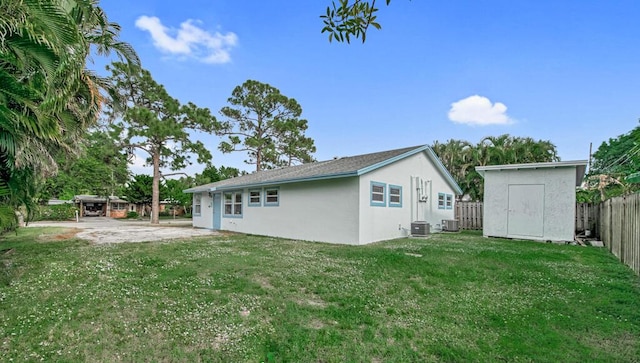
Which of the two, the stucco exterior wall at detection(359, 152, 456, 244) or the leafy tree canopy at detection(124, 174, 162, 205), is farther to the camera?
the leafy tree canopy at detection(124, 174, 162, 205)

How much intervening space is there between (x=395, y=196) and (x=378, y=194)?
1364 millimetres

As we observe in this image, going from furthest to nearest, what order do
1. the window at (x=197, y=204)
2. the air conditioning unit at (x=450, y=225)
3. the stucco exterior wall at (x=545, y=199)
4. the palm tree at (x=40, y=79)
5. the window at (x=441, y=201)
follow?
the window at (x=197, y=204)
the window at (x=441, y=201)
the air conditioning unit at (x=450, y=225)
the stucco exterior wall at (x=545, y=199)
the palm tree at (x=40, y=79)

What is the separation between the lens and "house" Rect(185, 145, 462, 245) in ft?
36.2

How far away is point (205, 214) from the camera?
19297 millimetres

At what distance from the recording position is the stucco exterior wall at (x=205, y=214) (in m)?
18.7

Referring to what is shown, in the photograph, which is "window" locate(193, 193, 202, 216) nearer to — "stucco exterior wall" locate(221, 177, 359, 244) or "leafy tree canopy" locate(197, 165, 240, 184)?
"stucco exterior wall" locate(221, 177, 359, 244)

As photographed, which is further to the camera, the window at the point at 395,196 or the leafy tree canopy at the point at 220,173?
the leafy tree canopy at the point at 220,173

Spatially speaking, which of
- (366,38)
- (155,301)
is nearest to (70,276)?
(155,301)

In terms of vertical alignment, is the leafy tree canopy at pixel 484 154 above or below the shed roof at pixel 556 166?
above

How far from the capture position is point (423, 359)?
10.6 ft

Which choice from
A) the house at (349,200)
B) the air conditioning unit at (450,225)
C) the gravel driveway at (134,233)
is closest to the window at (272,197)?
the house at (349,200)

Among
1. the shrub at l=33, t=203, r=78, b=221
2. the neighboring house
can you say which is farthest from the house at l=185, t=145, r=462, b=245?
the neighboring house

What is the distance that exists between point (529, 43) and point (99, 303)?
13581 millimetres

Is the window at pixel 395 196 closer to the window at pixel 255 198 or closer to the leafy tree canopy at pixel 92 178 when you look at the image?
the window at pixel 255 198
